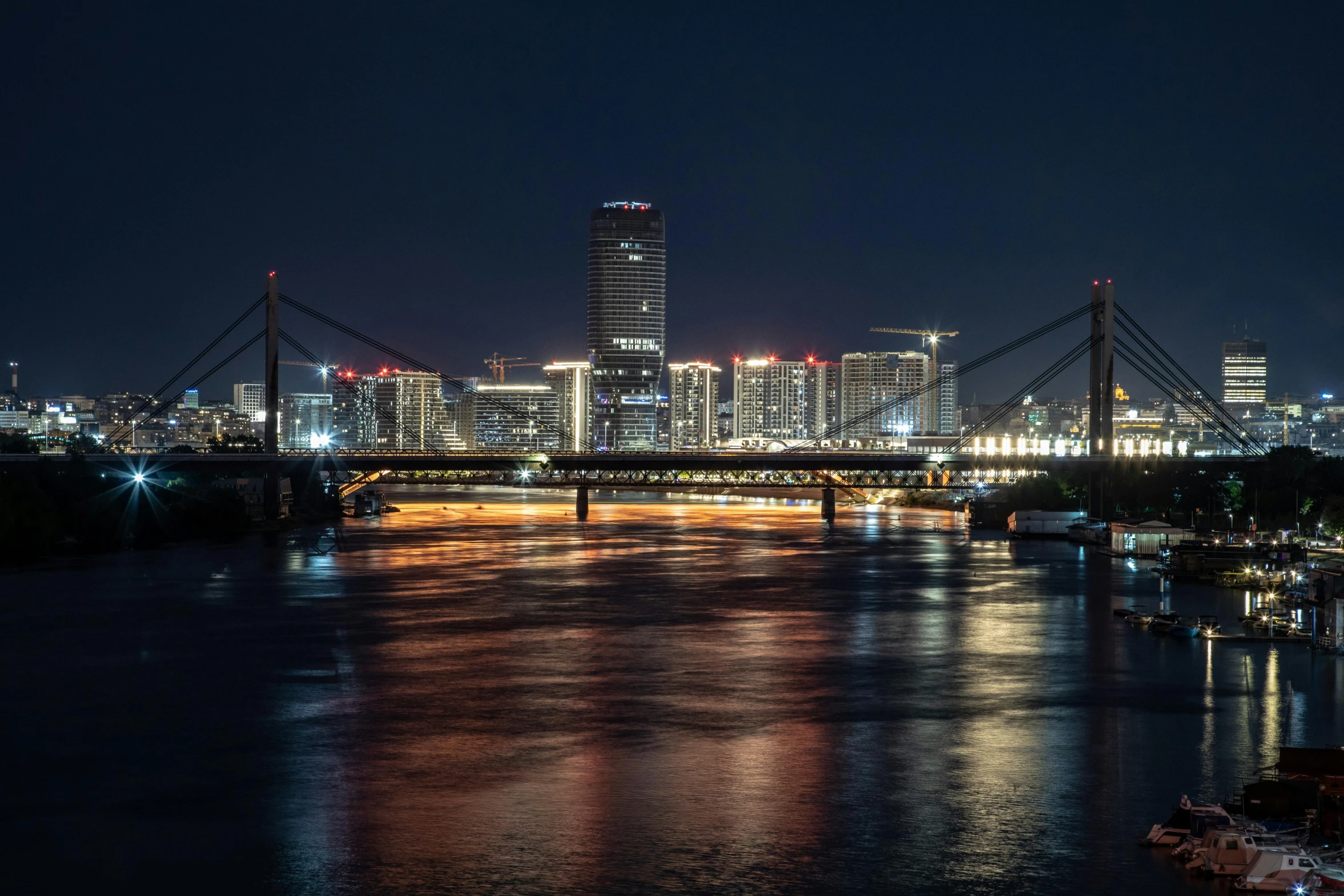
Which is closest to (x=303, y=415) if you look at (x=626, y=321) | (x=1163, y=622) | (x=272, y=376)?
(x=626, y=321)

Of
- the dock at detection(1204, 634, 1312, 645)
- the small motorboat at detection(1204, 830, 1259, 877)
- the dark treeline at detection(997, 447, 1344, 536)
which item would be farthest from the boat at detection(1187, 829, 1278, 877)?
the dark treeline at detection(997, 447, 1344, 536)

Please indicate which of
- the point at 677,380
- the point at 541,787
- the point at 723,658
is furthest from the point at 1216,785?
the point at 677,380

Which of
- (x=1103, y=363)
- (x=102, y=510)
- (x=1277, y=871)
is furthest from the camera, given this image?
(x=1103, y=363)

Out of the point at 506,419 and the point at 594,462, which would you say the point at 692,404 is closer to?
the point at 506,419

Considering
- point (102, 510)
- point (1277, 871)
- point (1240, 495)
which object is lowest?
point (1277, 871)

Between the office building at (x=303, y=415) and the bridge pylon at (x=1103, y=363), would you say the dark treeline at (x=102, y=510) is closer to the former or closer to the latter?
the bridge pylon at (x=1103, y=363)

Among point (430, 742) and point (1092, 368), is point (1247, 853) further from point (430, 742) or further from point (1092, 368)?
point (1092, 368)

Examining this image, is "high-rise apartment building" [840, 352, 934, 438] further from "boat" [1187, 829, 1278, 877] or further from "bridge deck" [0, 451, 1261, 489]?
"boat" [1187, 829, 1278, 877]

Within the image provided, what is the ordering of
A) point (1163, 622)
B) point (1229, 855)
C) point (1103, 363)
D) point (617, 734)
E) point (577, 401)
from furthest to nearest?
point (577, 401) < point (1103, 363) < point (1163, 622) < point (617, 734) < point (1229, 855)

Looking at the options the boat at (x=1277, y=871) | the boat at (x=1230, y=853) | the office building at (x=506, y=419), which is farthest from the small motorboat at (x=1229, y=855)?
the office building at (x=506, y=419)
